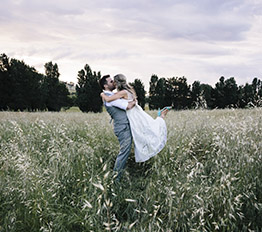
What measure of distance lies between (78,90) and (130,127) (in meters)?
37.5

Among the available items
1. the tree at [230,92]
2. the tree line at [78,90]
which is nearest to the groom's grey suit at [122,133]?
the tree line at [78,90]

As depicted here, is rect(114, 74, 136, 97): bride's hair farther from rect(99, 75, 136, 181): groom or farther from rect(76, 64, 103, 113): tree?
rect(76, 64, 103, 113): tree

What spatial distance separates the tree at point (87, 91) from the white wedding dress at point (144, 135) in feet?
120

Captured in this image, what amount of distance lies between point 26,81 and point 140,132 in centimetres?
3819

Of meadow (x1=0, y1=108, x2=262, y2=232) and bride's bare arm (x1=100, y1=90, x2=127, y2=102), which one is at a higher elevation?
bride's bare arm (x1=100, y1=90, x2=127, y2=102)

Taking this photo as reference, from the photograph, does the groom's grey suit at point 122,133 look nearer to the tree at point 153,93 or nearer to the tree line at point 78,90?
the tree line at point 78,90

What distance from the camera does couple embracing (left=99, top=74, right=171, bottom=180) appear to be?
4.06m

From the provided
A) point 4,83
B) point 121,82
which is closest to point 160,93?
point 4,83

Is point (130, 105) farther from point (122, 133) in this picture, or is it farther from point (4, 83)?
point (4, 83)

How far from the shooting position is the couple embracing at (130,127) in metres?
4.06

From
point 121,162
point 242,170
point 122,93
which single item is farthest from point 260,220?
point 122,93

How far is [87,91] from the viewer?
1575 inches

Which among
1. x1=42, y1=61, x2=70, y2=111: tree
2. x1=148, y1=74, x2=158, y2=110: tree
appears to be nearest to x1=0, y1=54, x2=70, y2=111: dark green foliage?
x1=42, y1=61, x2=70, y2=111: tree


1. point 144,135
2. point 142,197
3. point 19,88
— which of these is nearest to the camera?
point 142,197
